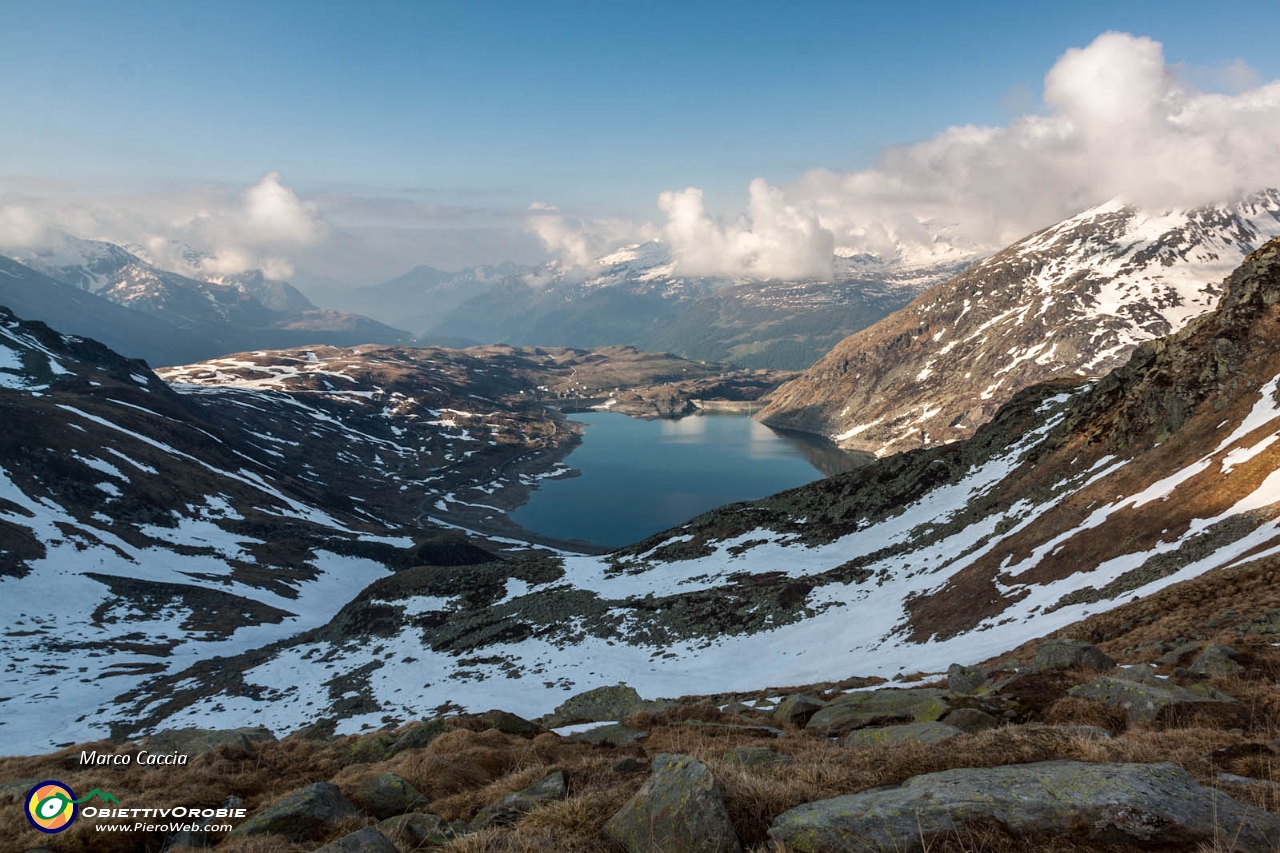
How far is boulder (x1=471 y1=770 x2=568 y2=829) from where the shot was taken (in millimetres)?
8617

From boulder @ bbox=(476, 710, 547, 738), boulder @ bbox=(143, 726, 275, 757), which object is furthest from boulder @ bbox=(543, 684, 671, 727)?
boulder @ bbox=(143, 726, 275, 757)

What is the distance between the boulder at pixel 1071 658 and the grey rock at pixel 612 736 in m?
10.7

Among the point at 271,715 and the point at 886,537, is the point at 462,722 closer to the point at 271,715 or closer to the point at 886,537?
the point at 271,715

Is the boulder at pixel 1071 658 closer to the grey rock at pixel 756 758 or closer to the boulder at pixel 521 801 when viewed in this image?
the grey rock at pixel 756 758

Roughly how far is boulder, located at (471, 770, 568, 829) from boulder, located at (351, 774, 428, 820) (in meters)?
1.99

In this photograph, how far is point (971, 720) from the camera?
12.4 m

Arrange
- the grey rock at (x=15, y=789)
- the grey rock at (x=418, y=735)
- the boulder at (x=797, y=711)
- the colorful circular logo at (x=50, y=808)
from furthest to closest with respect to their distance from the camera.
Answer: the boulder at (x=797, y=711) < the grey rock at (x=418, y=735) < the grey rock at (x=15, y=789) < the colorful circular logo at (x=50, y=808)

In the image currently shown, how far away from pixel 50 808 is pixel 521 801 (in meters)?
7.73

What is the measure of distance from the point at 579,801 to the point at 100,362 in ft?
745

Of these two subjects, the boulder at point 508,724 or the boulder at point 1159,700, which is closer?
the boulder at point 1159,700

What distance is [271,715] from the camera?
5156cm

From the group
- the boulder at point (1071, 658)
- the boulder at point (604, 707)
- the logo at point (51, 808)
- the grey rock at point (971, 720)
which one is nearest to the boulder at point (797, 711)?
the boulder at point (604, 707)

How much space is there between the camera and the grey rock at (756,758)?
31.6ft

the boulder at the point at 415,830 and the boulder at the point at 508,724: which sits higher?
the boulder at the point at 415,830
